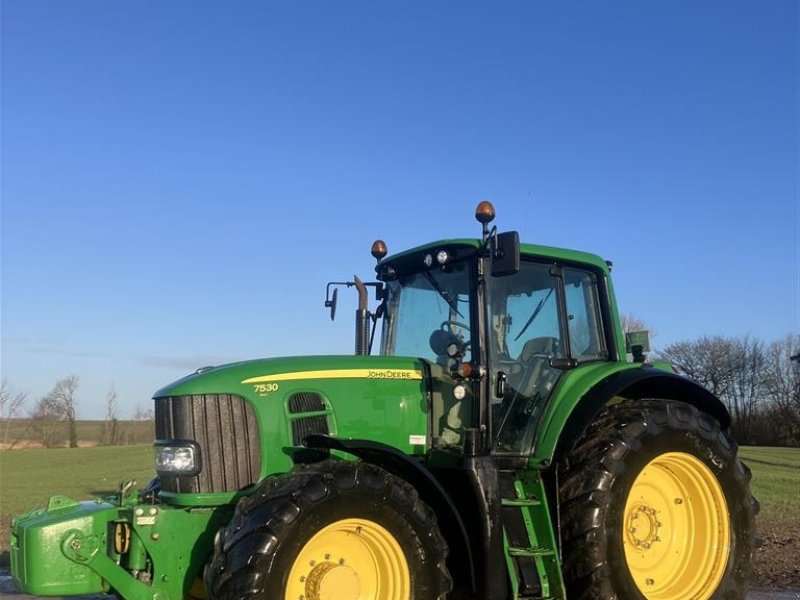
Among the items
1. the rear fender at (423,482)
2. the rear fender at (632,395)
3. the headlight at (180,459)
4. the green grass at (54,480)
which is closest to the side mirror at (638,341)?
the rear fender at (632,395)

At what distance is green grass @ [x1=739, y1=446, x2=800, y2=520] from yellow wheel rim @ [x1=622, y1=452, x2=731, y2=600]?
7.27m

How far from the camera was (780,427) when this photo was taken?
2313 inches

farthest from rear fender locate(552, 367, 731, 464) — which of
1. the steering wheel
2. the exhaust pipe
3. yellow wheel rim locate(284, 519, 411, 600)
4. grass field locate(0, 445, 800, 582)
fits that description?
grass field locate(0, 445, 800, 582)

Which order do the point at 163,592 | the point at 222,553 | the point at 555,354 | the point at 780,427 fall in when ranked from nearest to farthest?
the point at 222,553, the point at 163,592, the point at 555,354, the point at 780,427

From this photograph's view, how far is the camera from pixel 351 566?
13.9 ft

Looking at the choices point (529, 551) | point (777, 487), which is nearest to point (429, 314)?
point (529, 551)

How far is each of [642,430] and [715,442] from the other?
2.47 ft

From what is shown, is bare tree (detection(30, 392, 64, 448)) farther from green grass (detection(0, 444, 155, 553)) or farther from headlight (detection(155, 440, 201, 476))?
headlight (detection(155, 440, 201, 476))

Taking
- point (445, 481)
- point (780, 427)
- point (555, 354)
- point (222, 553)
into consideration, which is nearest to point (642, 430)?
point (555, 354)

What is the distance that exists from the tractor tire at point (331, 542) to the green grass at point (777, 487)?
9.43 meters

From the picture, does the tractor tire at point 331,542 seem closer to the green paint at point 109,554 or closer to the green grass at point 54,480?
the green paint at point 109,554

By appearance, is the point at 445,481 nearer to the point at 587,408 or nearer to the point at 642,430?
the point at 587,408

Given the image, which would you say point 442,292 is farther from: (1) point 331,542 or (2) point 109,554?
(2) point 109,554

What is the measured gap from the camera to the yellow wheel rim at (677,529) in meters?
5.26
